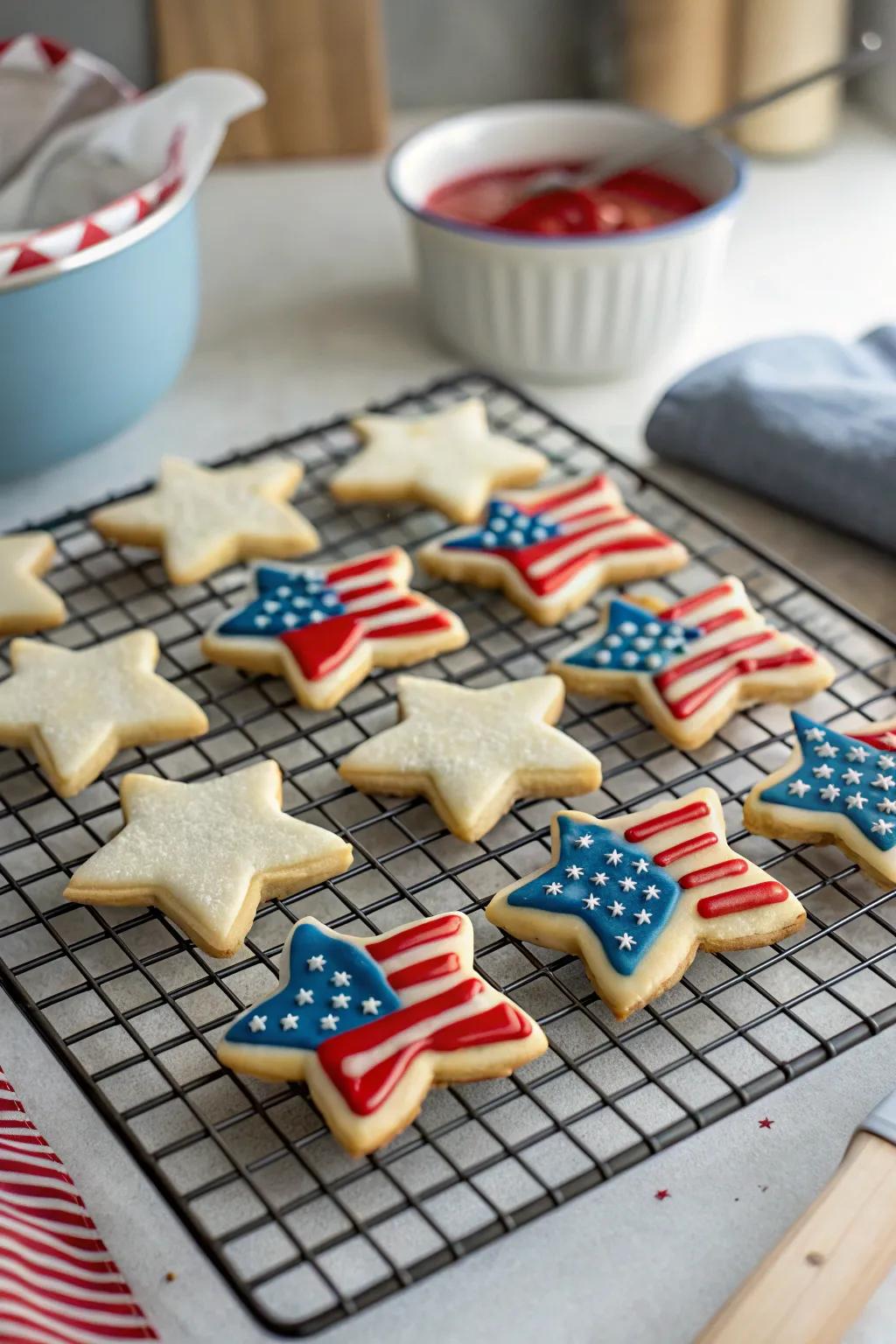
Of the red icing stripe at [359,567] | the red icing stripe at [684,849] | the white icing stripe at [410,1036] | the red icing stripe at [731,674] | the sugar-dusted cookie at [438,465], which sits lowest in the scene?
the white icing stripe at [410,1036]

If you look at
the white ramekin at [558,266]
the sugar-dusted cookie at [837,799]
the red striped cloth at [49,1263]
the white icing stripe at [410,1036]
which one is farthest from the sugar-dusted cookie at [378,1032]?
the white ramekin at [558,266]

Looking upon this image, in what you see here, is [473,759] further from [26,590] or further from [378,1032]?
[26,590]

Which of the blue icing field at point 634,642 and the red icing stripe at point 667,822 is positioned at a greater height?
the blue icing field at point 634,642

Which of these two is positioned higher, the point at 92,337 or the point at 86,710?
the point at 92,337

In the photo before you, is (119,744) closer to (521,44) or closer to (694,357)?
(694,357)

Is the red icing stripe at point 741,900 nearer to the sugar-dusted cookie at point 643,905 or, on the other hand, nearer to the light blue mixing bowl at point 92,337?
the sugar-dusted cookie at point 643,905

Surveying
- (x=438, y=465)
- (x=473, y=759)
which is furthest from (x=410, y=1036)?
(x=438, y=465)
